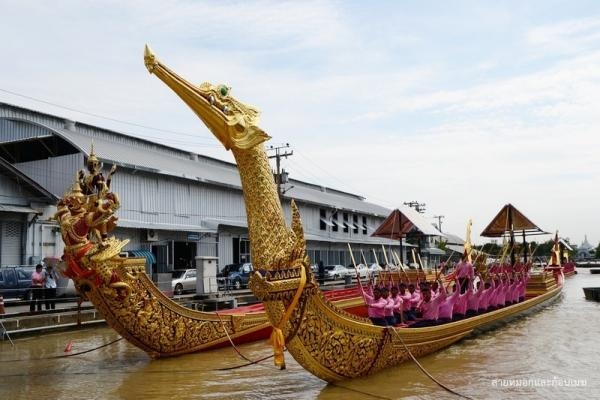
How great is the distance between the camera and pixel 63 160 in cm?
1959

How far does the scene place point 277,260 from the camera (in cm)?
653

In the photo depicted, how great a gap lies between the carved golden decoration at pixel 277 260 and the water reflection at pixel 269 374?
64 cm

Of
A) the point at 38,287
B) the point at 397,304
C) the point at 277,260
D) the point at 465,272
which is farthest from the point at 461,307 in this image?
the point at 38,287

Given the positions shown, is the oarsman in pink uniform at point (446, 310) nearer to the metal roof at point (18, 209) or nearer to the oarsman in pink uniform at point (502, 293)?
the oarsman in pink uniform at point (502, 293)

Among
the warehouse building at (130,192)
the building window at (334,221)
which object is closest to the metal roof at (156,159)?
the warehouse building at (130,192)

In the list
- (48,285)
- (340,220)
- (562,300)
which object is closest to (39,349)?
(48,285)

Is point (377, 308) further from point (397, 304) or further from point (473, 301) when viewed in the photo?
point (473, 301)

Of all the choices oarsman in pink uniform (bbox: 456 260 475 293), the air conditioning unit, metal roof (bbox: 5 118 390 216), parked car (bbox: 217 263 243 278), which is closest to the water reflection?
oarsman in pink uniform (bbox: 456 260 475 293)

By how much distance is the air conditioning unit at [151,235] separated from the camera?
70.0 feet

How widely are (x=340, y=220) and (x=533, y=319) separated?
71.3 feet

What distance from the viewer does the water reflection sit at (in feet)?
24.3

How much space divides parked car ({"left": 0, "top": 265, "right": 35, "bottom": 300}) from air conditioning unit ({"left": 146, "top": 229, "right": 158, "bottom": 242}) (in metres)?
5.52

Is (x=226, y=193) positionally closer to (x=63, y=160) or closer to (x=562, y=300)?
(x=63, y=160)
